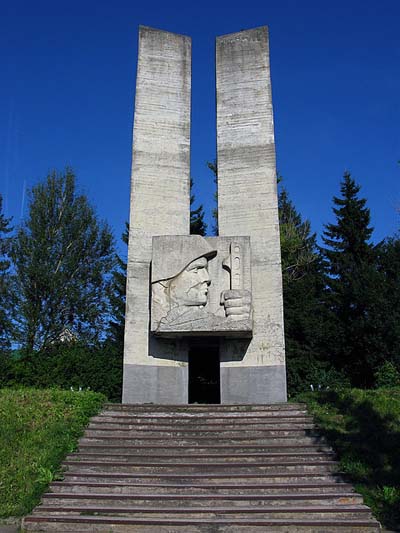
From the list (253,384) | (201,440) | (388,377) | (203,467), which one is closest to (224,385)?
(253,384)

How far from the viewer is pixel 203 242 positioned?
1213 cm

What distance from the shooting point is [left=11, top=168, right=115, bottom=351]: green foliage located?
66.8 ft

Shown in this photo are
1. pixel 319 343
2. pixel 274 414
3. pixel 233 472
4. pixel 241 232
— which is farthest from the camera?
pixel 319 343

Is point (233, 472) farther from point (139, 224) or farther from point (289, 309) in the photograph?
point (289, 309)

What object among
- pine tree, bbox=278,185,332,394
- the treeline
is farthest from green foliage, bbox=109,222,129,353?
pine tree, bbox=278,185,332,394

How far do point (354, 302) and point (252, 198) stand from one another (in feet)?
23.2

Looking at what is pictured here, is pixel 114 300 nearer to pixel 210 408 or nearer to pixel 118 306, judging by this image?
pixel 118 306

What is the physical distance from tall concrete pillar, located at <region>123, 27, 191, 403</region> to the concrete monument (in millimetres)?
26

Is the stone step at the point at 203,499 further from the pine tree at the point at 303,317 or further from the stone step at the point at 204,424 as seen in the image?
the pine tree at the point at 303,317

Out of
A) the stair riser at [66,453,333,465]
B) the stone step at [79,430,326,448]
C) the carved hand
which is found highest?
the carved hand

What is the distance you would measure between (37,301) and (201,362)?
745 cm

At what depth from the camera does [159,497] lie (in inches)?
262

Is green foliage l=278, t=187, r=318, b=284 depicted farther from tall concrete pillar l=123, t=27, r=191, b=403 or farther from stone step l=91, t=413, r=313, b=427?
stone step l=91, t=413, r=313, b=427

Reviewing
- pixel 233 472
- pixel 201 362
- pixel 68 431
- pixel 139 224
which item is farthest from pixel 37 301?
pixel 233 472
